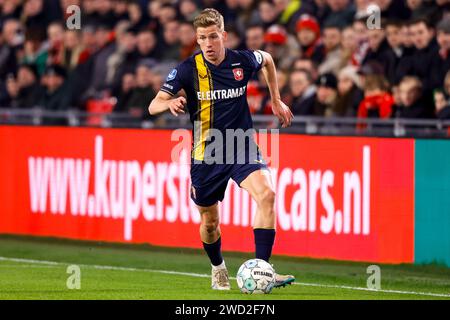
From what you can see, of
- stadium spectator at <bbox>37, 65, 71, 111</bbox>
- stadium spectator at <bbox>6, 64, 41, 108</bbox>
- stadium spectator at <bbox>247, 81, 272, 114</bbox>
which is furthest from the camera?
stadium spectator at <bbox>6, 64, 41, 108</bbox>

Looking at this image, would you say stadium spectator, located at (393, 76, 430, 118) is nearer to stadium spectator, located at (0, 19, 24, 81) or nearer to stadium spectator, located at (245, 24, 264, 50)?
stadium spectator, located at (245, 24, 264, 50)

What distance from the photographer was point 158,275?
14.5 metres

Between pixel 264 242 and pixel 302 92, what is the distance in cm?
650

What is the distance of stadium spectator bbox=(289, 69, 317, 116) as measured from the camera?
18188 mm

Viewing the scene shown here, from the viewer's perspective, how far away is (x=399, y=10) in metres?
18.5

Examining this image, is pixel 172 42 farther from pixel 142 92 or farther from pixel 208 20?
pixel 208 20

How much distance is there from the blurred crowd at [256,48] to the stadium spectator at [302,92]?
0.01 meters

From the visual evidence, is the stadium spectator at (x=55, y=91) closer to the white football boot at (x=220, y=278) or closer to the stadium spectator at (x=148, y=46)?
the stadium spectator at (x=148, y=46)

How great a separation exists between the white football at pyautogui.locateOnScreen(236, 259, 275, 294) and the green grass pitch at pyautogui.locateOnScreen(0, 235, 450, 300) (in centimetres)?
12

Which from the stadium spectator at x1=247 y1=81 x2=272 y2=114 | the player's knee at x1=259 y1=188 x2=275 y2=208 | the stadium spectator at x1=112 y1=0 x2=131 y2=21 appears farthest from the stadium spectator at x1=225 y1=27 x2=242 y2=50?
the player's knee at x1=259 y1=188 x2=275 y2=208

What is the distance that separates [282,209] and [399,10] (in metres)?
3.66

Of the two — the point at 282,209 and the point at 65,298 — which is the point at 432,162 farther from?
the point at 65,298
